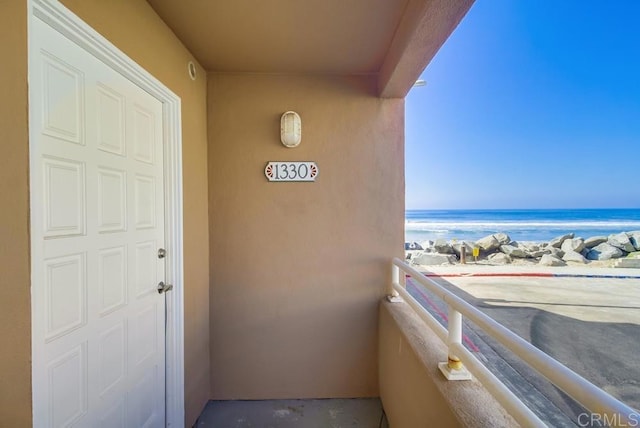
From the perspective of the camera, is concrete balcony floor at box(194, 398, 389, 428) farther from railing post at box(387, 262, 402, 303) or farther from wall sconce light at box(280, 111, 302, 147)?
wall sconce light at box(280, 111, 302, 147)

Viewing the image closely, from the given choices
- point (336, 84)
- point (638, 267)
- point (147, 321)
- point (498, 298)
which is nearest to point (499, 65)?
point (638, 267)

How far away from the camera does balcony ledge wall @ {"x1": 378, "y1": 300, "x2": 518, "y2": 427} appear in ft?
2.84

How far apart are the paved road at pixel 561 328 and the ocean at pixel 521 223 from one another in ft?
24.6

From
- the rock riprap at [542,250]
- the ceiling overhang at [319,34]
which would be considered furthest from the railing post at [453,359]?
the rock riprap at [542,250]

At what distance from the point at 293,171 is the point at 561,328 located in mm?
3893

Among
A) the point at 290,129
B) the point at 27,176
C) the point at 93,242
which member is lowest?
the point at 93,242

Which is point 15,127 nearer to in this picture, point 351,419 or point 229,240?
point 229,240

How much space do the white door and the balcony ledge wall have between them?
53.3 inches

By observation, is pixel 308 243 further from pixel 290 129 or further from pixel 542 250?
pixel 542 250

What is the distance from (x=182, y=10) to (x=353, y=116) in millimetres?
1254

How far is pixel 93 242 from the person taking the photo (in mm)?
1095

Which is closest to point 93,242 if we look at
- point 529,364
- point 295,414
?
point 529,364

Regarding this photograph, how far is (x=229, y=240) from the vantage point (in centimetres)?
205

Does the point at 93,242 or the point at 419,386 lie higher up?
the point at 93,242
